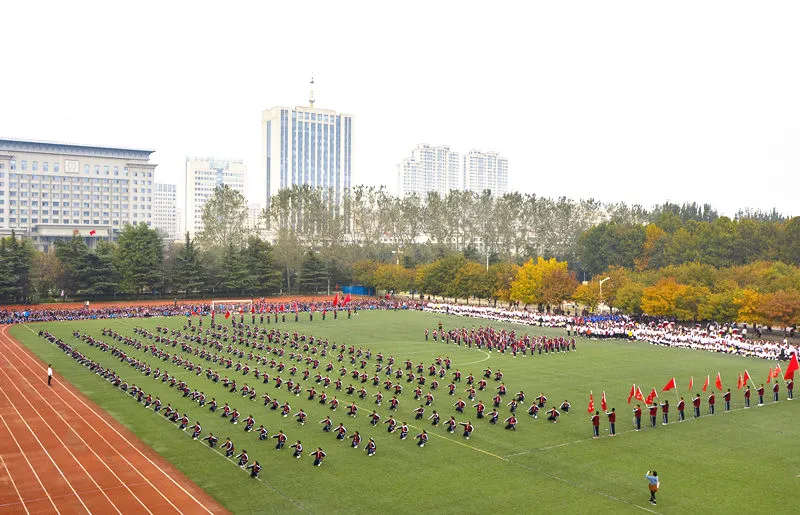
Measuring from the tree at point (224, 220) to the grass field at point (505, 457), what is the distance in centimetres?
6471

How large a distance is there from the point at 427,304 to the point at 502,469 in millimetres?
53587

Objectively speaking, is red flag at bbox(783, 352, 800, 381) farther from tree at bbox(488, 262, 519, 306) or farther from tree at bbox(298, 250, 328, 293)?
tree at bbox(298, 250, 328, 293)

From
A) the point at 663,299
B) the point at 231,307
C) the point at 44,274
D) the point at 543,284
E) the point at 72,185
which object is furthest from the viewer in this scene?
the point at 72,185

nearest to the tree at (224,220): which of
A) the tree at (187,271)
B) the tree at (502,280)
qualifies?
the tree at (187,271)

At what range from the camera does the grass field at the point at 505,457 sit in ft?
55.8

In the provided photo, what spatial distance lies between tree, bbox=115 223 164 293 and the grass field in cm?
4318

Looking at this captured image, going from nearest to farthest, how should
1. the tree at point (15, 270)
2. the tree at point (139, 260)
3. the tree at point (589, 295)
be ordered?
the tree at point (589, 295), the tree at point (15, 270), the tree at point (139, 260)

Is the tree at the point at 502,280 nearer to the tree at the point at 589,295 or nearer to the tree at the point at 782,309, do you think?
the tree at the point at 589,295

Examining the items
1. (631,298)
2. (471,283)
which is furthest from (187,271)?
(631,298)

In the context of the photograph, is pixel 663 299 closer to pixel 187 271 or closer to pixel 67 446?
pixel 67 446

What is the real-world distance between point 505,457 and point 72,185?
465 ft

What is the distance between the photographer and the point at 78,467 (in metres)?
19.9

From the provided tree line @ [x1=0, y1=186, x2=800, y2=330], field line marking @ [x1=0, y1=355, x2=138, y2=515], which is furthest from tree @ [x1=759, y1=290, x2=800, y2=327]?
field line marking @ [x1=0, y1=355, x2=138, y2=515]

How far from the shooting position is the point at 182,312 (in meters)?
63.2
